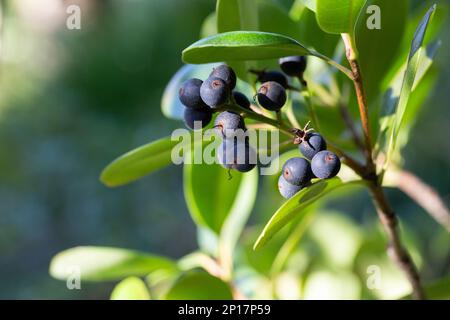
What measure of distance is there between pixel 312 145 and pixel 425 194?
48 cm

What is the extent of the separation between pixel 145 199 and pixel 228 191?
2933mm

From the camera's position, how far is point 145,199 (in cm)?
389

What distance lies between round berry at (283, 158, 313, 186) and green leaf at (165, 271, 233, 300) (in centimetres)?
25

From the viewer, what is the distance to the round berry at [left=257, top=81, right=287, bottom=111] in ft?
2.19

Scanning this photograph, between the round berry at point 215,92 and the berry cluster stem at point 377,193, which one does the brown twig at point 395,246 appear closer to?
the berry cluster stem at point 377,193

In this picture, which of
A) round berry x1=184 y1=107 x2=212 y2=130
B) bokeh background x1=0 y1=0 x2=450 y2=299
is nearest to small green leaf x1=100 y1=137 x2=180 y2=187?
round berry x1=184 y1=107 x2=212 y2=130

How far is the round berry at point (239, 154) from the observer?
2.15 ft

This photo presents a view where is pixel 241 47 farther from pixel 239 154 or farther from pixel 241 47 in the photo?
pixel 239 154

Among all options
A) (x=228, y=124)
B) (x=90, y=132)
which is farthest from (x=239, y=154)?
(x=90, y=132)

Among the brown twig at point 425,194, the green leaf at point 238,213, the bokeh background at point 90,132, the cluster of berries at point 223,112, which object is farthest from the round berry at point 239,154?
the bokeh background at point 90,132

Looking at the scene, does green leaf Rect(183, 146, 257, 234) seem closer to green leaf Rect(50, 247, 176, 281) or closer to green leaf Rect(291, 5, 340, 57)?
green leaf Rect(50, 247, 176, 281)

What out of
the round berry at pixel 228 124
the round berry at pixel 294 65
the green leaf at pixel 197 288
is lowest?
the green leaf at pixel 197 288

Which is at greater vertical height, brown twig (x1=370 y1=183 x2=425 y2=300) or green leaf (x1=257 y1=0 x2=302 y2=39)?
green leaf (x1=257 y1=0 x2=302 y2=39)

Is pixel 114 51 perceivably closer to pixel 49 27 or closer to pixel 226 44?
pixel 49 27
